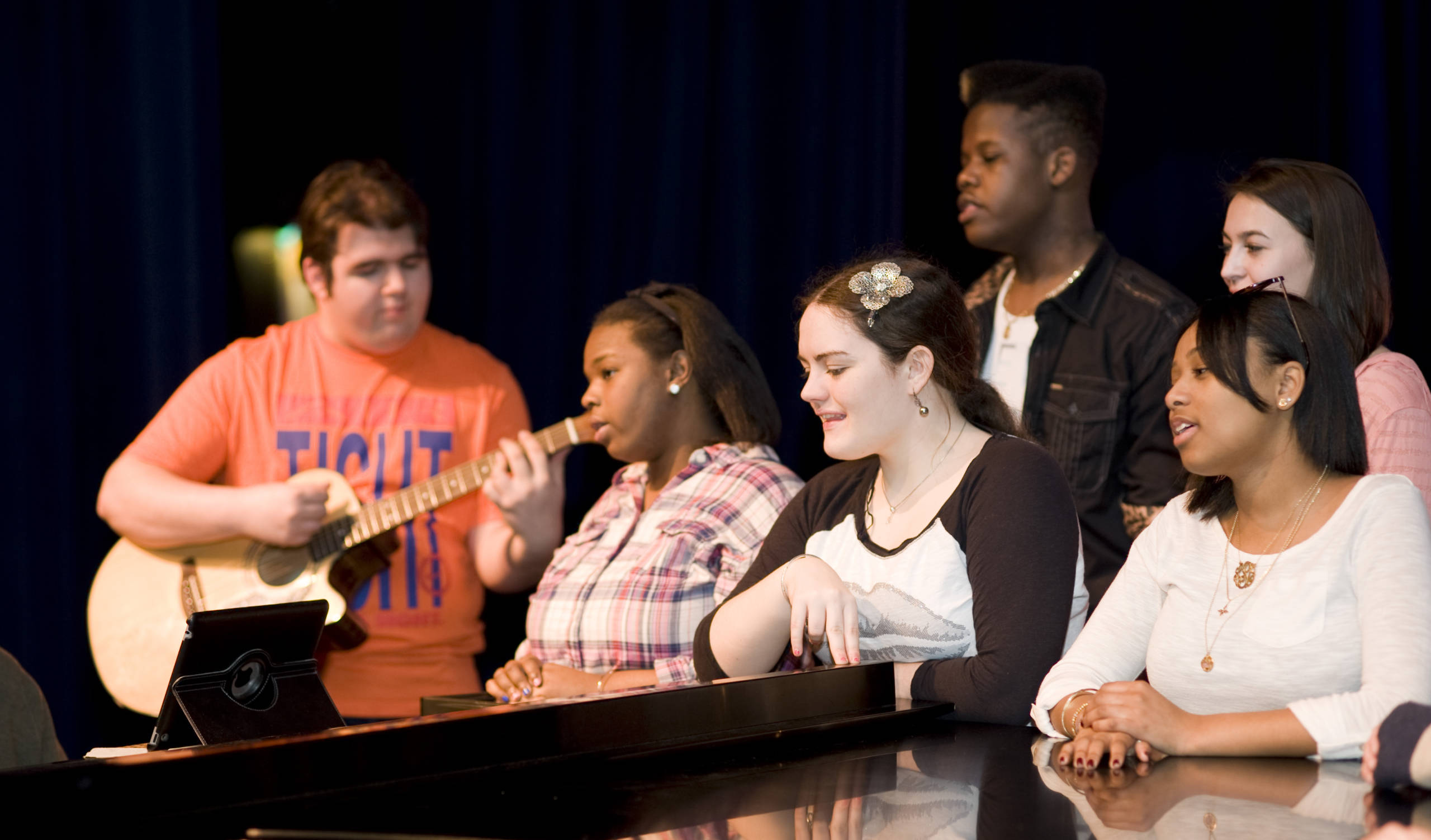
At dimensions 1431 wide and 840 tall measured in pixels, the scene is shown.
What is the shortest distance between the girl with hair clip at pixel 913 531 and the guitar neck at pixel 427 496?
96cm

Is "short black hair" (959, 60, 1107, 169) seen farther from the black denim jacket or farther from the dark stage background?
the black denim jacket

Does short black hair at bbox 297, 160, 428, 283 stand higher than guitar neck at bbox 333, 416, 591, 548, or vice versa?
short black hair at bbox 297, 160, 428, 283

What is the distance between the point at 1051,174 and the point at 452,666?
5.64ft

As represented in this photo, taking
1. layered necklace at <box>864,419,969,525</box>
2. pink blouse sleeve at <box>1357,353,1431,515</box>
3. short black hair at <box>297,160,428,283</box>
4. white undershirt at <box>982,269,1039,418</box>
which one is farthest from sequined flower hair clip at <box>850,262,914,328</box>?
short black hair at <box>297,160,428,283</box>

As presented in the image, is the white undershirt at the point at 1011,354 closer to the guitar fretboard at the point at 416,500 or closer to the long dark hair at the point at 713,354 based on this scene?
the long dark hair at the point at 713,354

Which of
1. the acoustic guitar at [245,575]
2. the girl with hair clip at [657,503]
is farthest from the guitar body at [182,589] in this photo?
the girl with hair clip at [657,503]

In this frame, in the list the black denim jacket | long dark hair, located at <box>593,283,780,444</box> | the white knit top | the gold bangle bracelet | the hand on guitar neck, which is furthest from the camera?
the hand on guitar neck

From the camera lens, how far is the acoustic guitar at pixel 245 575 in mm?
3043

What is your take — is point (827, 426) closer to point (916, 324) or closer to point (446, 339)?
point (916, 324)

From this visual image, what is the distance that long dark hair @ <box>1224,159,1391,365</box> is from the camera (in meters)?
2.16

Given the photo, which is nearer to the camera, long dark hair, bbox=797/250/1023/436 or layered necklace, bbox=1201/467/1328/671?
layered necklace, bbox=1201/467/1328/671

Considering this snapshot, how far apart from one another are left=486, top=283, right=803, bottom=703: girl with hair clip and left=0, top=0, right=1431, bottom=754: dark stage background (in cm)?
55

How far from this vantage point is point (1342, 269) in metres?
2.17

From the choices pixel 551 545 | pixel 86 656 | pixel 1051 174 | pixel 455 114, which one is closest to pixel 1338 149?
pixel 1051 174
